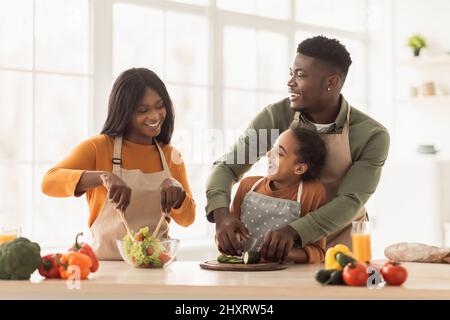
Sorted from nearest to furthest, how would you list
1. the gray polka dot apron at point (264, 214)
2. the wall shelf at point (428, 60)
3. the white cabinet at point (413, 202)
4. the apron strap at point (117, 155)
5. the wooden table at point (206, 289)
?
1. the wooden table at point (206, 289)
2. the gray polka dot apron at point (264, 214)
3. the apron strap at point (117, 155)
4. the white cabinet at point (413, 202)
5. the wall shelf at point (428, 60)

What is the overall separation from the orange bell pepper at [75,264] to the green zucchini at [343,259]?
0.66m

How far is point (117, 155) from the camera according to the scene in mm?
2736

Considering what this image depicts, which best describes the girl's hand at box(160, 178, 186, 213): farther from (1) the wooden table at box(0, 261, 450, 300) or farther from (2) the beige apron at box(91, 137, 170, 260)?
(1) the wooden table at box(0, 261, 450, 300)

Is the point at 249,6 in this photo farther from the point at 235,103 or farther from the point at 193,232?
the point at 193,232

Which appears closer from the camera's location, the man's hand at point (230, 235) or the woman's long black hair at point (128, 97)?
the man's hand at point (230, 235)

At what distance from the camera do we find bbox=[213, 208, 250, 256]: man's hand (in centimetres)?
237

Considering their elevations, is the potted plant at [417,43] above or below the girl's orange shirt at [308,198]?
above

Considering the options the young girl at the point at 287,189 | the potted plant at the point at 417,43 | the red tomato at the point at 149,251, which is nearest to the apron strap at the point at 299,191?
the young girl at the point at 287,189

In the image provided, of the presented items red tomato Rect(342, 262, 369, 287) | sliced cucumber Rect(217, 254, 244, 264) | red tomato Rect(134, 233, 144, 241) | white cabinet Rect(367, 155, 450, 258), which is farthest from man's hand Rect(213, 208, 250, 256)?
white cabinet Rect(367, 155, 450, 258)

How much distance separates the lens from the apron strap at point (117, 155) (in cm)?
272

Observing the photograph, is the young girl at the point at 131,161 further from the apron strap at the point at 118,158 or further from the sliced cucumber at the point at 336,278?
the sliced cucumber at the point at 336,278

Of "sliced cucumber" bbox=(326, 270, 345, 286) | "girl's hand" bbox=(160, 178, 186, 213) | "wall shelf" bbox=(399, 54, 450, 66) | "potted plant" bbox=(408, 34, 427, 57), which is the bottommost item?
"sliced cucumber" bbox=(326, 270, 345, 286)

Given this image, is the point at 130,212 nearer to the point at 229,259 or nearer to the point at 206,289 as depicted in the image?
the point at 229,259

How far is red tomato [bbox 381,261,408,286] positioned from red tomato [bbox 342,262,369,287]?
0.07 metres
